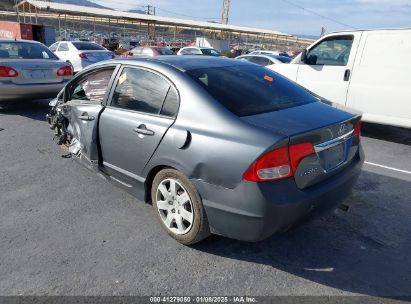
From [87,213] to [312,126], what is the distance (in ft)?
7.79

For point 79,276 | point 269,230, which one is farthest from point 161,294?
point 269,230

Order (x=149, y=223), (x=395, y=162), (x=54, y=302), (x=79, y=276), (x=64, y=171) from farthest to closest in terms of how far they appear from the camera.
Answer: (x=395, y=162) → (x=64, y=171) → (x=149, y=223) → (x=79, y=276) → (x=54, y=302)

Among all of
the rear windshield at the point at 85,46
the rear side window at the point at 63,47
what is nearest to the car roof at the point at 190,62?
the rear windshield at the point at 85,46

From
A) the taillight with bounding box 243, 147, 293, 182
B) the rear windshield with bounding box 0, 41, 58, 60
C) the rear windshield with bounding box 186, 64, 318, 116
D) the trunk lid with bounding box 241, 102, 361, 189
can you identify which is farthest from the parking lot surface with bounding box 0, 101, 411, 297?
the rear windshield with bounding box 0, 41, 58, 60

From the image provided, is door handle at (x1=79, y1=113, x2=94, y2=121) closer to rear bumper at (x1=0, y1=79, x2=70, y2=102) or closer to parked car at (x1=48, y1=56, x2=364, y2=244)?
parked car at (x1=48, y1=56, x2=364, y2=244)

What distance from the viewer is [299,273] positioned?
2725 millimetres

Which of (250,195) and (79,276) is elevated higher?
(250,195)

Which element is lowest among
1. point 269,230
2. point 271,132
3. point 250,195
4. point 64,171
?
point 64,171

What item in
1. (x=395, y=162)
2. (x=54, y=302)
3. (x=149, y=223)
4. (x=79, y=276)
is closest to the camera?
(x=54, y=302)

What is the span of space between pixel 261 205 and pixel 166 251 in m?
1.04

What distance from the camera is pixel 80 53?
46.6 feet

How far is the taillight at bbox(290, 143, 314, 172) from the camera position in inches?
97.5

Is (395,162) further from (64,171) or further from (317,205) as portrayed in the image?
(64,171)

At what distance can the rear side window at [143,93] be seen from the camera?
121 inches
